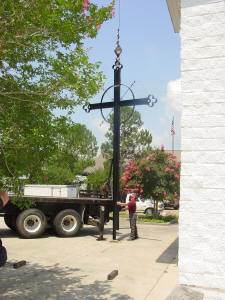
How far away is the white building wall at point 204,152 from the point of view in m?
4.05

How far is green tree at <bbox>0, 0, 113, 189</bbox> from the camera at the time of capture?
484 centimetres

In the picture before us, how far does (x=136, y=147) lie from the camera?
196 ft

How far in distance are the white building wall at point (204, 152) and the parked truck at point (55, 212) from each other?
10340mm

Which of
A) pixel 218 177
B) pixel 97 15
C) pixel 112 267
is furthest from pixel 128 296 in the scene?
pixel 97 15

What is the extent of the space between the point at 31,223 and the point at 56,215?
0.90 meters

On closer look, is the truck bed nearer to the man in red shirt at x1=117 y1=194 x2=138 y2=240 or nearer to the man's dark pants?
the man in red shirt at x1=117 y1=194 x2=138 y2=240

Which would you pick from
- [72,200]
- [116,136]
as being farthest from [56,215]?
[116,136]

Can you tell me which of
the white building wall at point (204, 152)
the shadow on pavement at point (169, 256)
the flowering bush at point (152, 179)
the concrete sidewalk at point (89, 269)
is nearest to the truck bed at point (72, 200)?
the concrete sidewalk at point (89, 269)

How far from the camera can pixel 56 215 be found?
49.1 ft

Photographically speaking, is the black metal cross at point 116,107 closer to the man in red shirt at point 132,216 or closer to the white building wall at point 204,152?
the man in red shirt at point 132,216

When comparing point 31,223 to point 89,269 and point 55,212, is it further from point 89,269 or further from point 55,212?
point 89,269

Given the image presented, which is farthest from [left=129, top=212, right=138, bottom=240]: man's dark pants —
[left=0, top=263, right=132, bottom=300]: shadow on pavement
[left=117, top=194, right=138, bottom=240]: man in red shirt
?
[left=0, top=263, right=132, bottom=300]: shadow on pavement

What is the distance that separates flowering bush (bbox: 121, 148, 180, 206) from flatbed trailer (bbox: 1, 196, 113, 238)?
824cm

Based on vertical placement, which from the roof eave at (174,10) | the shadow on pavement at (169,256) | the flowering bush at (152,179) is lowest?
the shadow on pavement at (169,256)
